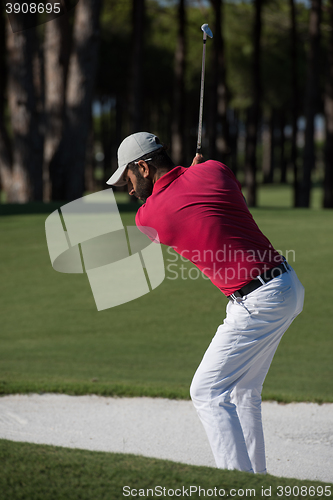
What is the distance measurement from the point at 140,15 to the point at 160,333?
49.1ft

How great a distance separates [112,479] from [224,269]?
1.28 m

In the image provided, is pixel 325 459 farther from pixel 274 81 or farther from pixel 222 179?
pixel 274 81

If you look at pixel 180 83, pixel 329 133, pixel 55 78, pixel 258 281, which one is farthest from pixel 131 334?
pixel 180 83

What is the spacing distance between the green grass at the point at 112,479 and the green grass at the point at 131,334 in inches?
85.8

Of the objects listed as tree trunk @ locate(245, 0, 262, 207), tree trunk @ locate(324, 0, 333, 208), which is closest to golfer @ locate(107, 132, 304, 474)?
tree trunk @ locate(245, 0, 262, 207)

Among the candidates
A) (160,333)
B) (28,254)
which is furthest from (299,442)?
(28,254)

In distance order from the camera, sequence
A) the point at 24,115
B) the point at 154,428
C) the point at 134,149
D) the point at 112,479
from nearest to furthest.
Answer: the point at 112,479, the point at 134,149, the point at 154,428, the point at 24,115

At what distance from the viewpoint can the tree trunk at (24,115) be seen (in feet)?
50.8

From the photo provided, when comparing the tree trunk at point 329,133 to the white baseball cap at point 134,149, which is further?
the tree trunk at point 329,133

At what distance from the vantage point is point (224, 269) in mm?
3068

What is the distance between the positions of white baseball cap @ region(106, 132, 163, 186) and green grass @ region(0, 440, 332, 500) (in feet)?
5.32

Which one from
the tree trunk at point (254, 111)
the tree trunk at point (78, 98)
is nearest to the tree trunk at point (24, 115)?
the tree trunk at point (78, 98)

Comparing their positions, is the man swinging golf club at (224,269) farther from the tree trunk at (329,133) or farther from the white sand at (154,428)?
the tree trunk at (329,133)

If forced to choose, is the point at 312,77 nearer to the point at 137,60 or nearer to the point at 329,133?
the point at 329,133
